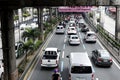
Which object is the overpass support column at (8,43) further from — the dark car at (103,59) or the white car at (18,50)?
the white car at (18,50)

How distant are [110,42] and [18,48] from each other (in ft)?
38.3

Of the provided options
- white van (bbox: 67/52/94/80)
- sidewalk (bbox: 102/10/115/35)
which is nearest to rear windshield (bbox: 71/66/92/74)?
white van (bbox: 67/52/94/80)

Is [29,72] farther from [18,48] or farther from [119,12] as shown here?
[119,12]

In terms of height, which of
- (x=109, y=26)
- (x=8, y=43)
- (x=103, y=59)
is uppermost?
(x=8, y=43)

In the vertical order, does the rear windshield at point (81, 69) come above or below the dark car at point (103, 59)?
above

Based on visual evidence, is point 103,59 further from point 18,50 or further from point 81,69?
point 18,50

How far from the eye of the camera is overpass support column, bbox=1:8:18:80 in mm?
22925

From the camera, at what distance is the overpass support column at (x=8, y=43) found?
22.9 metres

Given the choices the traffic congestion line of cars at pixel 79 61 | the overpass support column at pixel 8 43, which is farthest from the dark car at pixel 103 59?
the overpass support column at pixel 8 43

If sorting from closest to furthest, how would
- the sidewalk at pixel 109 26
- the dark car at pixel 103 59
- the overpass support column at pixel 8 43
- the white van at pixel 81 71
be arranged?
the white van at pixel 81 71, the overpass support column at pixel 8 43, the dark car at pixel 103 59, the sidewalk at pixel 109 26

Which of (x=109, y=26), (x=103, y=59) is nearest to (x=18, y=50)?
(x=103, y=59)

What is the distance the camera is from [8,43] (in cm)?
2327

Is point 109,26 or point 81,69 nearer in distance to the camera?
point 81,69

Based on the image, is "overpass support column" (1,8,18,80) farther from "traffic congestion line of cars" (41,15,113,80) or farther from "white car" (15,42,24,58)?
"white car" (15,42,24,58)
